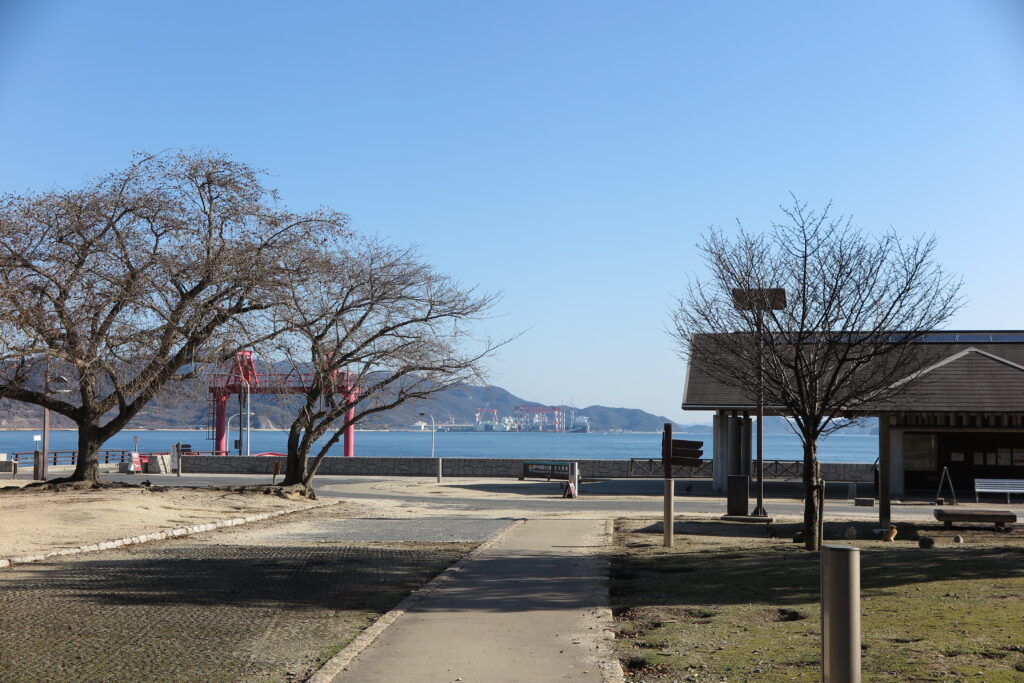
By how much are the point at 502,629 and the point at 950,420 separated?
22.3m

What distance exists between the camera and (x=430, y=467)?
44.3 m

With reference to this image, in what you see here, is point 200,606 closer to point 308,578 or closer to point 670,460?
point 308,578

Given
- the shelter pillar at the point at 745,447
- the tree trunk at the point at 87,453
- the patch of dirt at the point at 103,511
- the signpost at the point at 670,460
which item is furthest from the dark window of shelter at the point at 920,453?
the tree trunk at the point at 87,453

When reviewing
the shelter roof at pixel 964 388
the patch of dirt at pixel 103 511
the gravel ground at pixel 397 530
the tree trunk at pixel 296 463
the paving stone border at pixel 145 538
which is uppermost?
the shelter roof at pixel 964 388

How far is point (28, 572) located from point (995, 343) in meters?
36.1

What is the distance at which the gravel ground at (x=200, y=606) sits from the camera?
24.4 ft

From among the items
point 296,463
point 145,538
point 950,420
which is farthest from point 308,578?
point 950,420

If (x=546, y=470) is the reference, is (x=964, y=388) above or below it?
above

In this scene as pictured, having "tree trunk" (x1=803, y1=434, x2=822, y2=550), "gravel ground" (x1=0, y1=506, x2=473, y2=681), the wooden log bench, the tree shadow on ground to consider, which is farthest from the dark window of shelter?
the tree shadow on ground

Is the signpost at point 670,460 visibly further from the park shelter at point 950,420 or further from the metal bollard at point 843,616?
the metal bollard at point 843,616

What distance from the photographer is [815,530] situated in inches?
593

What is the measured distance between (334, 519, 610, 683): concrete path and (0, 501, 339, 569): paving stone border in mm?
5896

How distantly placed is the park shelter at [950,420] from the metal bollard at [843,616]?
22.9m

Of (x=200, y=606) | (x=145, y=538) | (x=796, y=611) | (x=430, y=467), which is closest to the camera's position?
(x=796, y=611)
